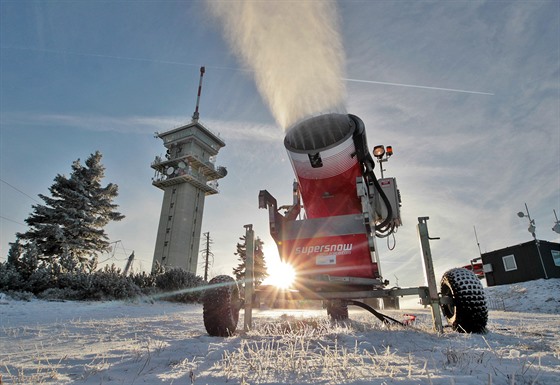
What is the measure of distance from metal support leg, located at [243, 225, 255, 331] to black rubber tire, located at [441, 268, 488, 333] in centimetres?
273

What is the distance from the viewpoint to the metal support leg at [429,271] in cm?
394

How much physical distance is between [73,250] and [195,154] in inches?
733

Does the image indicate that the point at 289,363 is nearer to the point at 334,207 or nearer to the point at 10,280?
the point at 334,207

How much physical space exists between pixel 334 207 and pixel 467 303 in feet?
7.38

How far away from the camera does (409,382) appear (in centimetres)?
155

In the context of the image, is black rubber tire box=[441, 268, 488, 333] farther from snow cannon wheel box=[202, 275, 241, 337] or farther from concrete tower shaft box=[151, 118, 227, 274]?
concrete tower shaft box=[151, 118, 227, 274]

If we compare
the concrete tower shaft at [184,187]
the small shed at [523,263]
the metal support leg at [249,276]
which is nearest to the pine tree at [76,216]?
the concrete tower shaft at [184,187]

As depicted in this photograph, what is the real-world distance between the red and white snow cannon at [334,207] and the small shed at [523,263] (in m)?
27.0

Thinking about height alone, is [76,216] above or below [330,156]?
above

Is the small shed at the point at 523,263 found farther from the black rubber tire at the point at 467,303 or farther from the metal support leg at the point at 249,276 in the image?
the metal support leg at the point at 249,276

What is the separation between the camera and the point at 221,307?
4031mm

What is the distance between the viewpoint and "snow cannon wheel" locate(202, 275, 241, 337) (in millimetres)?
3963

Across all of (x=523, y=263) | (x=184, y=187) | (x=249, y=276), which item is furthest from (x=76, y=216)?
(x=523, y=263)

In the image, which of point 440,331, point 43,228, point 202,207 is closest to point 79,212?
point 43,228
